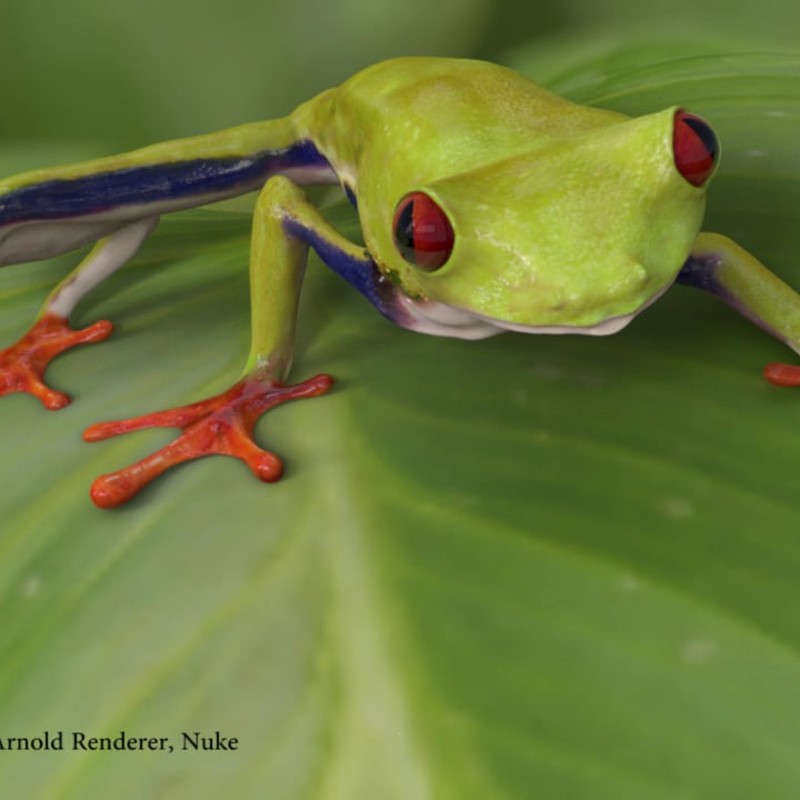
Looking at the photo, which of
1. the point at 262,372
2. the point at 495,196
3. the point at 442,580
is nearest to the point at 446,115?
the point at 495,196

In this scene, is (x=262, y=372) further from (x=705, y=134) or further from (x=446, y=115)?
(x=705, y=134)

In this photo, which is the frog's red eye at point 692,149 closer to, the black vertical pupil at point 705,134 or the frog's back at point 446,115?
the black vertical pupil at point 705,134

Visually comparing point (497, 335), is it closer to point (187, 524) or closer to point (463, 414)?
point (463, 414)

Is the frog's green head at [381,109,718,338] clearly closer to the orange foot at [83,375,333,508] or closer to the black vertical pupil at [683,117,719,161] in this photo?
the black vertical pupil at [683,117,719,161]

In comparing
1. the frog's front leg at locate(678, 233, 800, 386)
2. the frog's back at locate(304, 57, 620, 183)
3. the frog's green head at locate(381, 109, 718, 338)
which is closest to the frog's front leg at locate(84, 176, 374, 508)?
the frog's back at locate(304, 57, 620, 183)

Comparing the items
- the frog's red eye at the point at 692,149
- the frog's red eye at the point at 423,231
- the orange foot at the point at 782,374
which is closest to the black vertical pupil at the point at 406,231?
the frog's red eye at the point at 423,231

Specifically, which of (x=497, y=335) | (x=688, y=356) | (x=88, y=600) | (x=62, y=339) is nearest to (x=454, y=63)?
(x=497, y=335)

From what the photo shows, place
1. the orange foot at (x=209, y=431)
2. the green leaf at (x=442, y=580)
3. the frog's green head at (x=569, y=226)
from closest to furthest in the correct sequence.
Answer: the green leaf at (x=442, y=580), the frog's green head at (x=569, y=226), the orange foot at (x=209, y=431)

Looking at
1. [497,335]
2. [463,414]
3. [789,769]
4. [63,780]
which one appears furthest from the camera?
[497,335]
